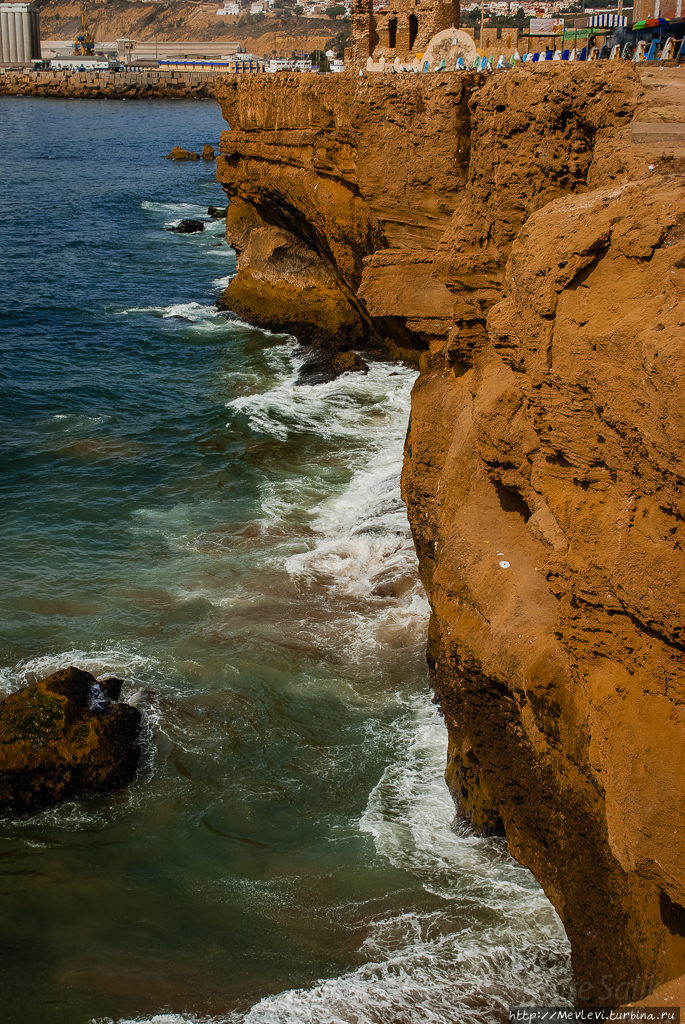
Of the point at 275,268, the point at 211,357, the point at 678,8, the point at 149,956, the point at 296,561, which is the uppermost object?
the point at 678,8

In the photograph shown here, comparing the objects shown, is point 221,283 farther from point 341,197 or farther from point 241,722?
point 241,722

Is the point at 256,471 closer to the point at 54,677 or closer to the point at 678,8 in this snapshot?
the point at 54,677

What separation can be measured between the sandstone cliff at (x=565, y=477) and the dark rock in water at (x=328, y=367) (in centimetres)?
1102

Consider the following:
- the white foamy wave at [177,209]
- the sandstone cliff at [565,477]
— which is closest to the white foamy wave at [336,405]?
the sandstone cliff at [565,477]

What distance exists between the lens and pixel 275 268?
2473cm

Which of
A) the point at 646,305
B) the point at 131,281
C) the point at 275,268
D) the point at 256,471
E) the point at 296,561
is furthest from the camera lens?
the point at 131,281

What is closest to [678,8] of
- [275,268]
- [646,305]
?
[275,268]

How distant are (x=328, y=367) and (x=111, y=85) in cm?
11423

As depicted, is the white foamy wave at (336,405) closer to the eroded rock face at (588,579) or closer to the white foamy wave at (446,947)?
the white foamy wave at (446,947)

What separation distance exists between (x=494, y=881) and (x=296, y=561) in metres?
6.16

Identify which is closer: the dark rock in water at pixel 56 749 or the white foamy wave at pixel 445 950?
the white foamy wave at pixel 445 950

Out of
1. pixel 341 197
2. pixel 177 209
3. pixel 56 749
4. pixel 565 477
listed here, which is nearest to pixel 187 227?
pixel 177 209

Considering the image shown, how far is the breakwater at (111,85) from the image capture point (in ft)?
390

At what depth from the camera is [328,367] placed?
840 inches
